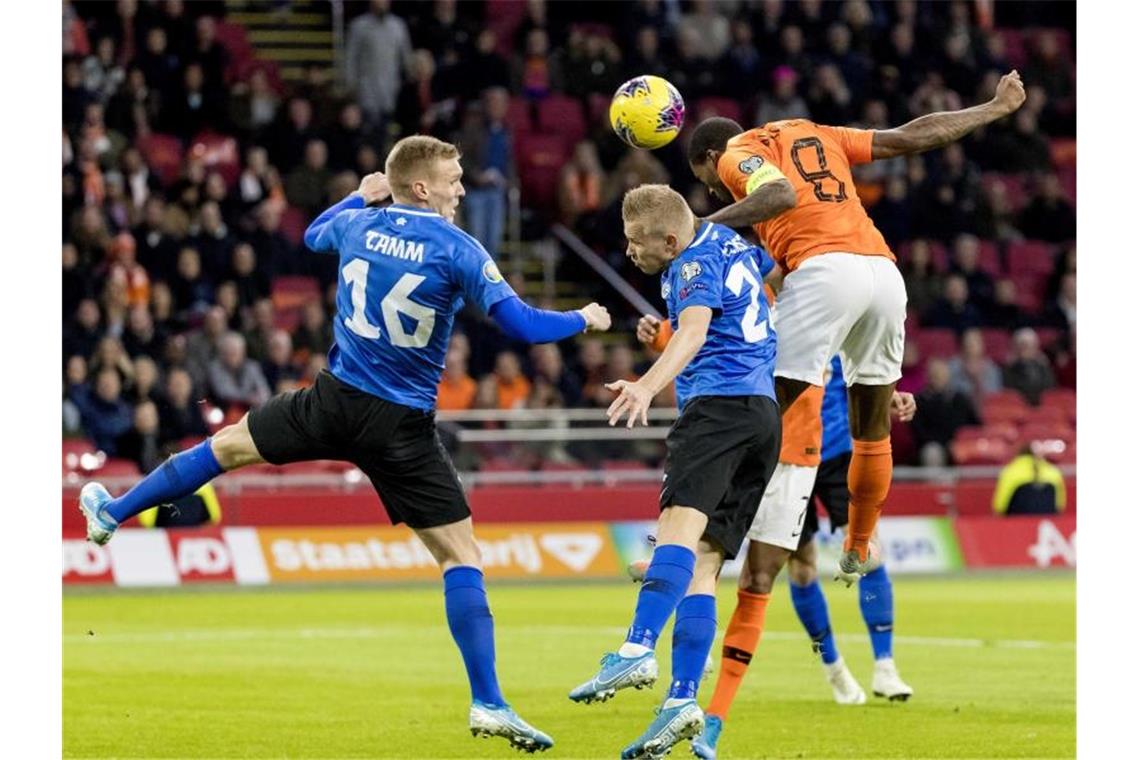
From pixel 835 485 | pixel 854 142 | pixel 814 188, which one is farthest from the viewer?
pixel 835 485

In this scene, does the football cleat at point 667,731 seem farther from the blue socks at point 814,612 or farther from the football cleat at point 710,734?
the blue socks at point 814,612

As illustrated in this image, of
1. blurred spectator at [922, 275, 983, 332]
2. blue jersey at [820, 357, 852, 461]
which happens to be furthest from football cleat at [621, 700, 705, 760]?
blurred spectator at [922, 275, 983, 332]

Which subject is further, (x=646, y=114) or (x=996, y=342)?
(x=996, y=342)

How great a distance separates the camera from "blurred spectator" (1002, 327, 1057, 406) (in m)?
23.1

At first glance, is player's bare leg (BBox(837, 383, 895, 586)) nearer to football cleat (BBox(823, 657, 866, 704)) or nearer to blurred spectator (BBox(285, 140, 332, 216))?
football cleat (BBox(823, 657, 866, 704))

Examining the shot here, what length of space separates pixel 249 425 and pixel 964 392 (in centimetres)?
1504

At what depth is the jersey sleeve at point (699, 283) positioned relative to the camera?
7930 mm

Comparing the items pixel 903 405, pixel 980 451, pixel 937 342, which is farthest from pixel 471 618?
pixel 937 342

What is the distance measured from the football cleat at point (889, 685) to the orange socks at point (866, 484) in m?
1.54

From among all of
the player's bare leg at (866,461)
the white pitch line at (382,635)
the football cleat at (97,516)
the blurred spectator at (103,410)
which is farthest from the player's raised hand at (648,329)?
the blurred spectator at (103,410)

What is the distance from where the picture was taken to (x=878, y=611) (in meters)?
11.0

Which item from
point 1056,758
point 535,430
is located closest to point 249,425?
point 1056,758

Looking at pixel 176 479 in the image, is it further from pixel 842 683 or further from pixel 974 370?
pixel 974 370

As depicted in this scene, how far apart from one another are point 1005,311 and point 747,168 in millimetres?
15820
